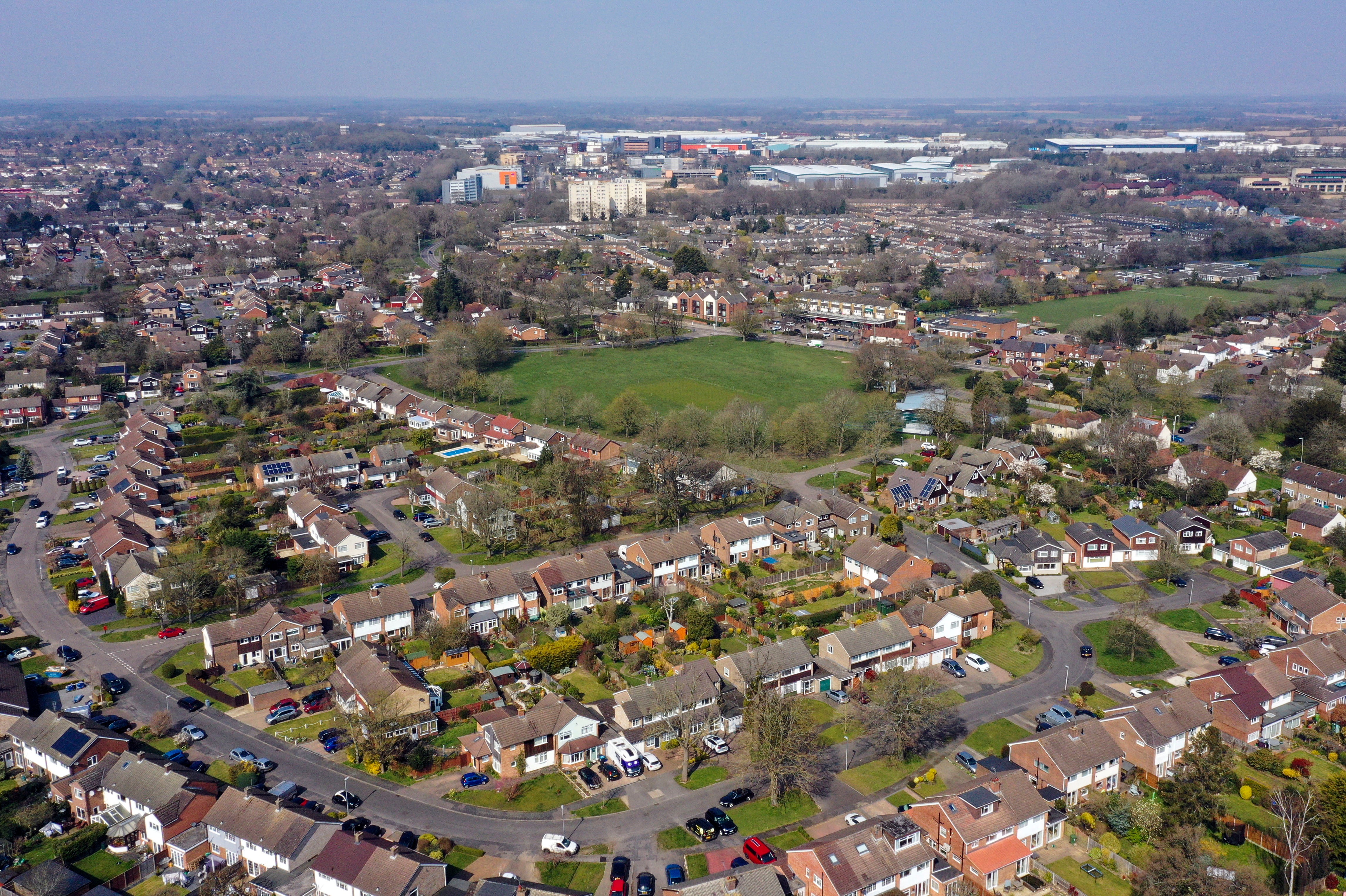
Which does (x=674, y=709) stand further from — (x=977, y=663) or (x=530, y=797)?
(x=977, y=663)

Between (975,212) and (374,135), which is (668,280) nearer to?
(975,212)

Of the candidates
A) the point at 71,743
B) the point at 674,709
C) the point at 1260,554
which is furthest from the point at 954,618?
the point at 71,743

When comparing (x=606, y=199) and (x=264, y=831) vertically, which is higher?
(x=606, y=199)

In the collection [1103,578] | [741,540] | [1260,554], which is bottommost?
[1103,578]

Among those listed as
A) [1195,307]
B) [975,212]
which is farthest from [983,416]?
[975,212]

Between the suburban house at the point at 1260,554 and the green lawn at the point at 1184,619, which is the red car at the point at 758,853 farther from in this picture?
the suburban house at the point at 1260,554

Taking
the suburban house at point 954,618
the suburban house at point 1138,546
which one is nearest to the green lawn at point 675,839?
the suburban house at point 954,618

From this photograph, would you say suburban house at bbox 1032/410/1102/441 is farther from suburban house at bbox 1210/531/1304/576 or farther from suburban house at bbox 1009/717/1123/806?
suburban house at bbox 1009/717/1123/806
